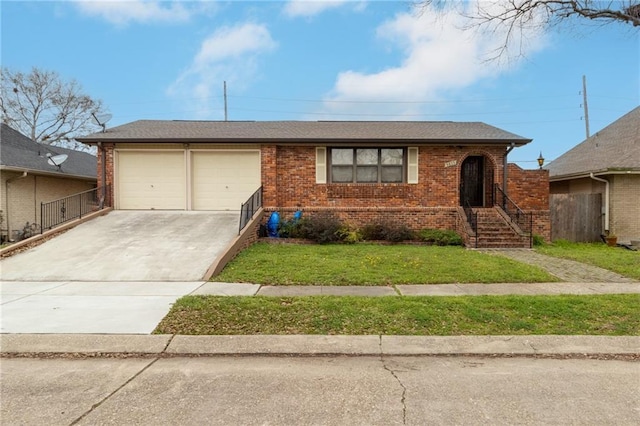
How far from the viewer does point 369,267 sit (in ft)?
28.7

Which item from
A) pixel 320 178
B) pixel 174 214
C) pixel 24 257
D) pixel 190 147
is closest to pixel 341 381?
pixel 24 257

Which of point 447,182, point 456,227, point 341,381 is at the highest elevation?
point 447,182

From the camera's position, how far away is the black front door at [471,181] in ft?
48.7

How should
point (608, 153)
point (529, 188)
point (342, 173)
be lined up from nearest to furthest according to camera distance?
1. point (529, 188)
2. point (342, 173)
3. point (608, 153)

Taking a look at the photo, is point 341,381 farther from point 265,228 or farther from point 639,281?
point 265,228

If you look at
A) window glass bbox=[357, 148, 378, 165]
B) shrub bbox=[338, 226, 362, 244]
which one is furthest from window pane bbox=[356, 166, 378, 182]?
shrub bbox=[338, 226, 362, 244]

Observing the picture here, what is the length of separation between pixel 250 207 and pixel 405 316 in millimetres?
8679

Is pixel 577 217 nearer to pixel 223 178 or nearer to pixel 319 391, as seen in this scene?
pixel 223 178

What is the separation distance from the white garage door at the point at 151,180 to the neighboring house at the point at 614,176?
16147 millimetres

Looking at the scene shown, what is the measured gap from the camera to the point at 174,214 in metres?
14.2

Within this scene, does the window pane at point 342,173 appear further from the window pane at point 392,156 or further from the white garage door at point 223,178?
the white garage door at point 223,178

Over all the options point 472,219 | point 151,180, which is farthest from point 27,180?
point 472,219

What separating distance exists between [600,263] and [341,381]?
358 inches

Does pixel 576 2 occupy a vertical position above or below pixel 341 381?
above
